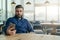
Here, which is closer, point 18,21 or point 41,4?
point 18,21

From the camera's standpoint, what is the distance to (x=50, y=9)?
12211 mm

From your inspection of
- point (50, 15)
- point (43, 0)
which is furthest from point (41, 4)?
point (50, 15)

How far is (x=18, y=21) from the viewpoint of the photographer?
3357mm

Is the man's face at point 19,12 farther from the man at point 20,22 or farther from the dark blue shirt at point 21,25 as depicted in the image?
the dark blue shirt at point 21,25

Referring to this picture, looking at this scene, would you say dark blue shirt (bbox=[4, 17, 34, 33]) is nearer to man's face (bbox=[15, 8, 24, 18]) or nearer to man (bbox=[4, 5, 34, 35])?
man (bbox=[4, 5, 34, 35])

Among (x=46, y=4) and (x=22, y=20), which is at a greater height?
(x=46, y=4)

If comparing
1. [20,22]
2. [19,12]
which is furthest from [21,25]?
[19,12]

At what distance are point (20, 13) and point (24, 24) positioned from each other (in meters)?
0.24

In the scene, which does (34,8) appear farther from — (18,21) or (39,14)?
(18,21)

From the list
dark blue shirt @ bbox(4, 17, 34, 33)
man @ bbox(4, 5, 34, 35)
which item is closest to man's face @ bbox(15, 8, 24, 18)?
man @ bbox(4, 5, 34, 35)

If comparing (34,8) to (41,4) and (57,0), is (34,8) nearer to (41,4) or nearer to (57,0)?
(41,4)

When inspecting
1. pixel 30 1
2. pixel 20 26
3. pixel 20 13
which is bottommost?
pixel 20 26

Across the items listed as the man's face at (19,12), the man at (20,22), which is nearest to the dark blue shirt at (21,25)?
the man at (20,22)

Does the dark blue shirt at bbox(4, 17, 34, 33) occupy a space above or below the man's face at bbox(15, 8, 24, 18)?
below
